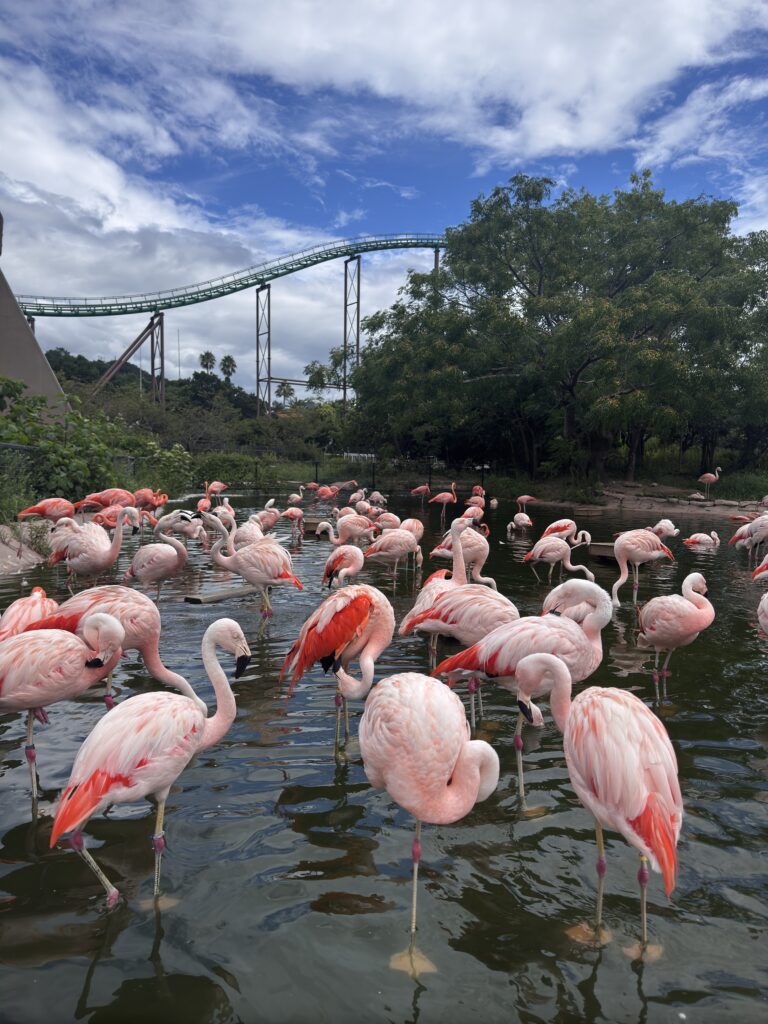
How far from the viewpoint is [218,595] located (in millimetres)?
8508

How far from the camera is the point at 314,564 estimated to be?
38.3ft

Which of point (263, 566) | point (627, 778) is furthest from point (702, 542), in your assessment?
point (627, 778)

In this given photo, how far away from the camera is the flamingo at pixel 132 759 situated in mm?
2863

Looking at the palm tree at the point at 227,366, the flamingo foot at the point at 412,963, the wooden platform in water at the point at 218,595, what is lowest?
the flamingo foot at the point at 412,963

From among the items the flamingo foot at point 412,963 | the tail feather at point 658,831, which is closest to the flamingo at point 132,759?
the flamingo foot at point 412,963

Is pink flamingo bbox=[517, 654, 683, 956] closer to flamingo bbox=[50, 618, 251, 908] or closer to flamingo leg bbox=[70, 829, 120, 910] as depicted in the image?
flamingo bbox=[50, 618, 251, 908]

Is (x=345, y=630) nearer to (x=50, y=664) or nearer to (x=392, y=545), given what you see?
(x=50, y=664)

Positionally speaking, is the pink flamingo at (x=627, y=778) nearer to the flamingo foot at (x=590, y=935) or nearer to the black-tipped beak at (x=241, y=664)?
the flamingo foot at (x=590, y=935)

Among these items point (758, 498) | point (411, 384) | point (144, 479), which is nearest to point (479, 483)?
point (411, 384)

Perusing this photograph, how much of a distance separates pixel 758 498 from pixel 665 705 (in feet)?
80.2

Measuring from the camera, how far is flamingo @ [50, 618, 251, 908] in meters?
2.86

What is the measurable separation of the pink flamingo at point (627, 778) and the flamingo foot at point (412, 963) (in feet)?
2.19

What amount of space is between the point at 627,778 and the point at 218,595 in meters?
6.55

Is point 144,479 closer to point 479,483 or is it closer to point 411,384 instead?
point 411,384
